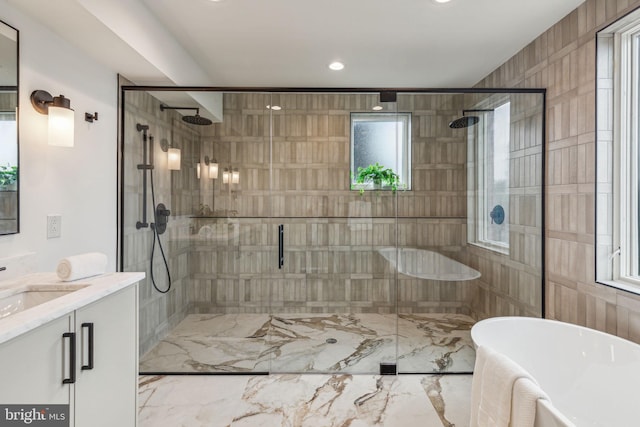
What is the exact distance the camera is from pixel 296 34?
8.57 feet

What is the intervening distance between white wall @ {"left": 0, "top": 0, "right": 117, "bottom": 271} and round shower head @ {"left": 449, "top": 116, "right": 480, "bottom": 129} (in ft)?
8.15

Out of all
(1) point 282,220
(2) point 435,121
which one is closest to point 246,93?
(1) point 282,220

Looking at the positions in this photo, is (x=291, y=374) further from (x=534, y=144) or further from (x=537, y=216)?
(x=534, y=144)

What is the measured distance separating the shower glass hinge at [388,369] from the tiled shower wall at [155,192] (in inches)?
66.6

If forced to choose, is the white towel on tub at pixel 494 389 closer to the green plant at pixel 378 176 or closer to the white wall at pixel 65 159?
the green plant at pixel 378 176

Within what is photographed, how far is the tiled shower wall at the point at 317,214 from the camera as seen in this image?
2637mm

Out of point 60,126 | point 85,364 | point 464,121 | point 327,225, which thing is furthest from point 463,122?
point 85,364

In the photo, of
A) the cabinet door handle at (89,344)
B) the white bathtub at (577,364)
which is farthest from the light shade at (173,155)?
A: the white bathtub at (577,364)

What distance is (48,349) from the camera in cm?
114

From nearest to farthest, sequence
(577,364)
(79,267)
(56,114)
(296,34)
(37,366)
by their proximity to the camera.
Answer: (37,366) → (79,267) → (56,114) → (577,364) → (296,34)

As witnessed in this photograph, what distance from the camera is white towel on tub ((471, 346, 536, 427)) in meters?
1.32

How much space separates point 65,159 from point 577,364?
311 cm

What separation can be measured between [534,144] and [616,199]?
67 cm

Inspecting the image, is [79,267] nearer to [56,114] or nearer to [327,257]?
[56,114]
